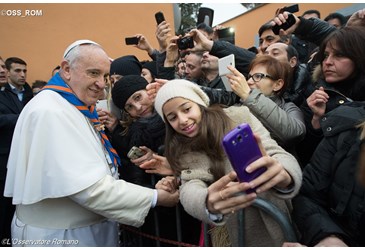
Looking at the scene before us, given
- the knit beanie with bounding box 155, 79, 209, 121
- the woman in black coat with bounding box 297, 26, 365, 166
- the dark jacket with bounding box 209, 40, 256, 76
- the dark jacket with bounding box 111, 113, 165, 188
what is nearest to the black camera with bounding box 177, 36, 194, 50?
the dark jacket with bounding box 209, 40, 256, 76

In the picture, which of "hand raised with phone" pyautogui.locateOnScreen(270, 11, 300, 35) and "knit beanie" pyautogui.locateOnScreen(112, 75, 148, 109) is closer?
"knit beanie" pyautogui.locateOnScreen(112, 75, 148, 109)

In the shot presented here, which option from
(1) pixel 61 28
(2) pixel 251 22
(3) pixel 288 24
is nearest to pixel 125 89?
(3) pixel 288 24

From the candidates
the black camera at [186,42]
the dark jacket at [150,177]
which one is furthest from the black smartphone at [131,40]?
the dark jacket at [150,177]

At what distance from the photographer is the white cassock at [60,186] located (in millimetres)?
1812

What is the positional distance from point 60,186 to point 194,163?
826 millimetres

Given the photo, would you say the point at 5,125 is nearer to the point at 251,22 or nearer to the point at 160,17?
the point at 160,17

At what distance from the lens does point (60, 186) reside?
1.79 m

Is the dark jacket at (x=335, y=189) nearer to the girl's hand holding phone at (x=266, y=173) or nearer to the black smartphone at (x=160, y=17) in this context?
the girl's hand holding phone at (x=266, y=173)

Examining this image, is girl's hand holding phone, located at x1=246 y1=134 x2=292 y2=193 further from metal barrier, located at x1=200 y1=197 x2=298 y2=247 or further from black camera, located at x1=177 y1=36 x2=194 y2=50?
black camera, located at x1=177 y1=36 x2=194 y2=50

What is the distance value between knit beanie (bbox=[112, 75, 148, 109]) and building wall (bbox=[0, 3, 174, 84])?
20.2 ft

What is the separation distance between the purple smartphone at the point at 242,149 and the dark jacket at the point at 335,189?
467mm

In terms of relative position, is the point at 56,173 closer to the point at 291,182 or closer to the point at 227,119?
the point at 227,119

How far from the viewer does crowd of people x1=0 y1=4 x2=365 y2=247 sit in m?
1.45

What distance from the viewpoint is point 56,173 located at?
1802mm
